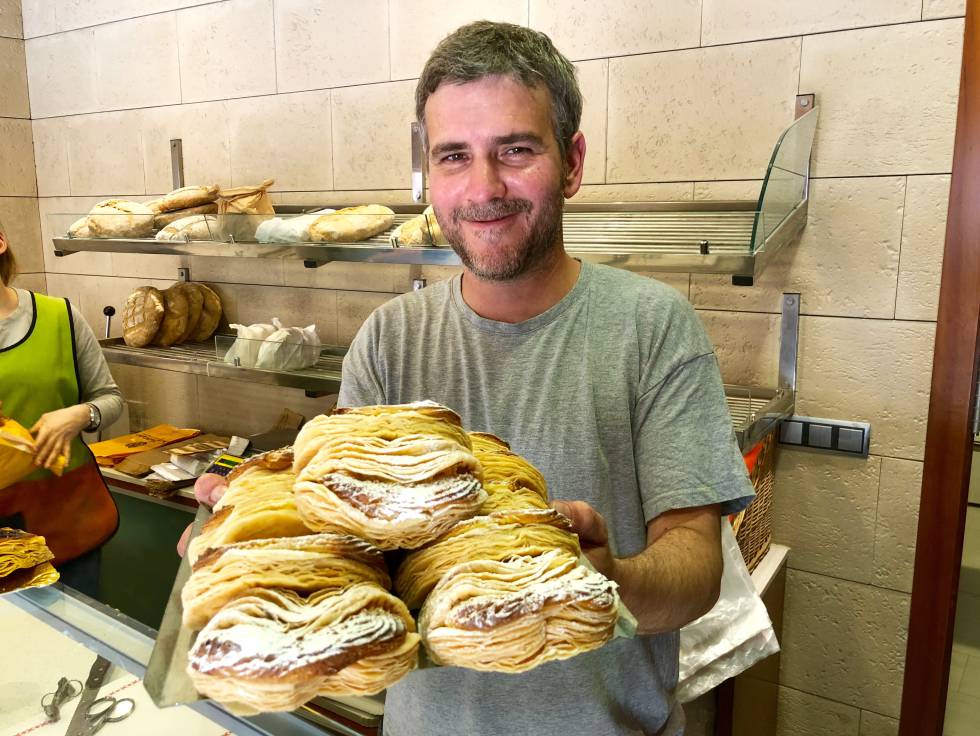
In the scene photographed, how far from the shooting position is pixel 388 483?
1.84 ft

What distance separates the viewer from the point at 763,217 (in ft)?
4.56

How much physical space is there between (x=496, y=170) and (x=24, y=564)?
3.19ft

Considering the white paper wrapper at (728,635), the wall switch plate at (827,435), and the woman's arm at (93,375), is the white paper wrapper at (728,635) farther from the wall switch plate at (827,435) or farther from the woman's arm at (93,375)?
the woman's arm at (93,375)

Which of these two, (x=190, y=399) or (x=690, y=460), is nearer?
(x=690, y=460)

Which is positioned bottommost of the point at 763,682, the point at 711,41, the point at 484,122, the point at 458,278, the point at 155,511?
the point at 763,682

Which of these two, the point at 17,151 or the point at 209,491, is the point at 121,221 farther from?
the point at 209,491

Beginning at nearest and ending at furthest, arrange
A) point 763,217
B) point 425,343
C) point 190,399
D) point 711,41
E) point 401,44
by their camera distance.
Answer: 1. point 425,343
2. point 763,217
3. point 711,41
4. point 401,44
5. point 190,399

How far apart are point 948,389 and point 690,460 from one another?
3.39ft

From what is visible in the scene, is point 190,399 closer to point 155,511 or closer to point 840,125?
point 155,511

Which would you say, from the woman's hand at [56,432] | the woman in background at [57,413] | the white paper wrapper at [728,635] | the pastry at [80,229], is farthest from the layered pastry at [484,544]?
the pastry at [80,229]

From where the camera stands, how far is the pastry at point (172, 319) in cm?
264

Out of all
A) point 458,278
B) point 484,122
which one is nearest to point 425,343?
point 458,278

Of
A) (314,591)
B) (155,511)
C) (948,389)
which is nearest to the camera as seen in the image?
(314,591)

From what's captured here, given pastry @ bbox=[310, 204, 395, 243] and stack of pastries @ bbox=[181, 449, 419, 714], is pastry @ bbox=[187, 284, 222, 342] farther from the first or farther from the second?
stack of pastries @ bbox=[181, 449, 419, 714]
